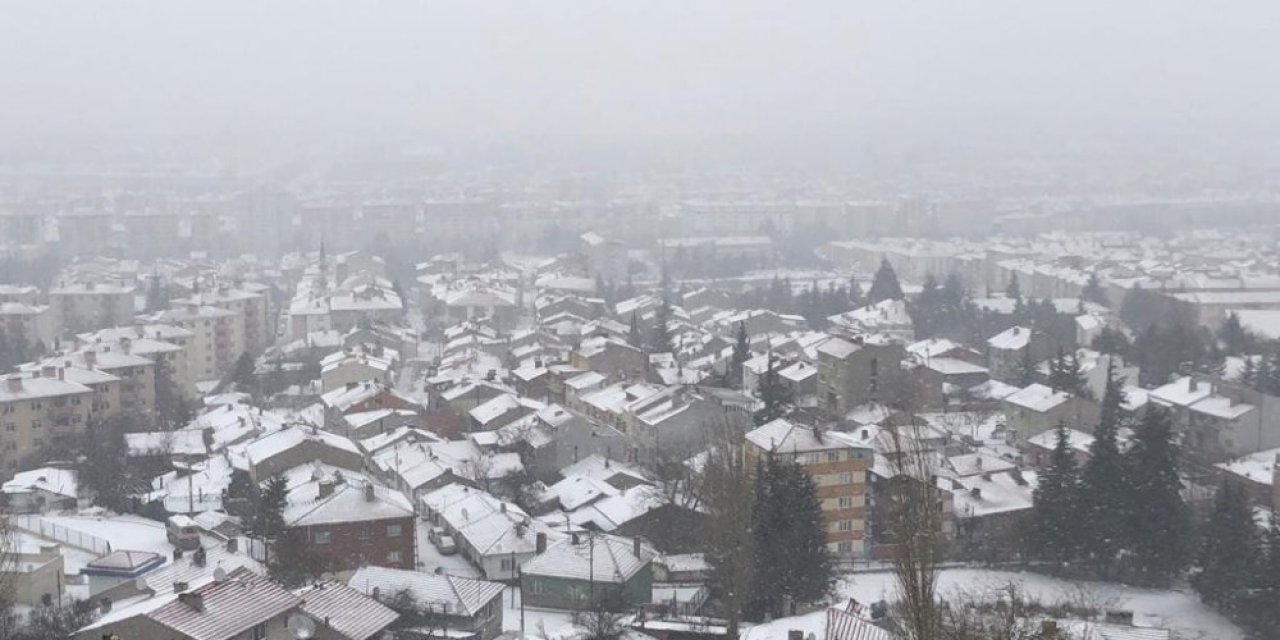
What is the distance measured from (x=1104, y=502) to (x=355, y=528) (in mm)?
4032

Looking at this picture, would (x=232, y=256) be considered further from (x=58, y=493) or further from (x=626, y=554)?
(x=626, y=554)

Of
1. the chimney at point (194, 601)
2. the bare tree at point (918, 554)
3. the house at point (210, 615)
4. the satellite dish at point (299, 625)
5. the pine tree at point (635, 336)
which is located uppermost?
the bare tree at point (918, 554)

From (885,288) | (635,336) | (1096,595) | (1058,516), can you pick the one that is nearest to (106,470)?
(1058,516)

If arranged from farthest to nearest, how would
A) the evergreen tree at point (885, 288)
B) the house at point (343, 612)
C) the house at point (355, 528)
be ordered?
the evergreen tree at point (885, 288), the house at point (355, 528), the house at point (343, 612)

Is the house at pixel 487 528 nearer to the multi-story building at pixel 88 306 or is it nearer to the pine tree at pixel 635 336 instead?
the pine tree at pixel 635 336

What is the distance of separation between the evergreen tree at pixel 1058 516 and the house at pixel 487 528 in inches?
107

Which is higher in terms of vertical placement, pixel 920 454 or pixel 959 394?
pixel 920 454

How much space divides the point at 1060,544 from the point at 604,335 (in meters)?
7.03

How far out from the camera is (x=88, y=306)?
18.6 m

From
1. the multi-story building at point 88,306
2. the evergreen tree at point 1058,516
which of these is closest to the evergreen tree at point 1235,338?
the evergreen tree at point 1058,516

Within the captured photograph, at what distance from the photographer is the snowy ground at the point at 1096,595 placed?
689 centimetres

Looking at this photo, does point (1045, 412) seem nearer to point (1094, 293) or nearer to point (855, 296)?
point (855, 296)

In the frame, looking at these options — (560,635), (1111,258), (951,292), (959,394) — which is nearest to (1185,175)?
(1111,258)

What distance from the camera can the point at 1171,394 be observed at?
1093cm
